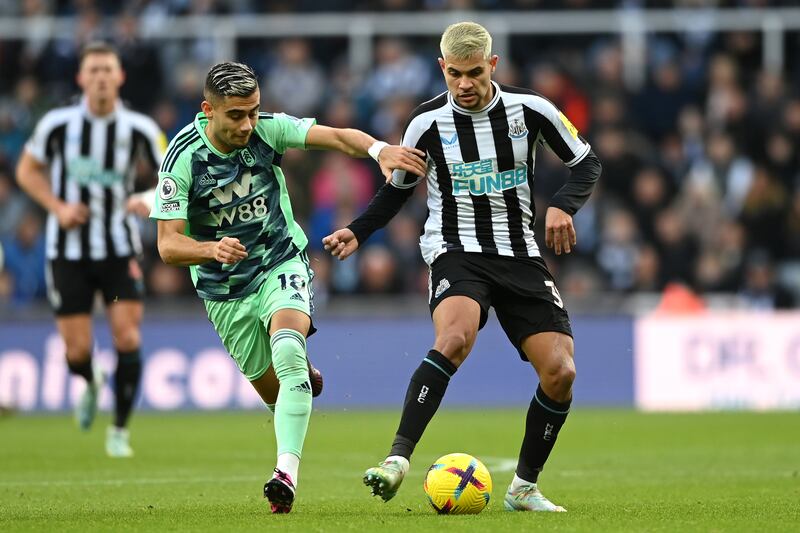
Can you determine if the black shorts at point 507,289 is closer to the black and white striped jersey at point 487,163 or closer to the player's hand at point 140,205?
the black and white striped jersey at point 487,163

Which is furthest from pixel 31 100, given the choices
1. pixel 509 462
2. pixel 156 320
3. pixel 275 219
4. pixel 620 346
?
pixel 275 219

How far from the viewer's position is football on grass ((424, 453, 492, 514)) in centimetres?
639

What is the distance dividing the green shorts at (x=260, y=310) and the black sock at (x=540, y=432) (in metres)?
1.18

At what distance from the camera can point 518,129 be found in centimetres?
691

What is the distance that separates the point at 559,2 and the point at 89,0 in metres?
6.35

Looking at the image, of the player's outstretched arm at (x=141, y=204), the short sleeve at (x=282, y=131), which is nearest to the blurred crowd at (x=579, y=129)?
the player's outstretched arm at (x=141, y=204)

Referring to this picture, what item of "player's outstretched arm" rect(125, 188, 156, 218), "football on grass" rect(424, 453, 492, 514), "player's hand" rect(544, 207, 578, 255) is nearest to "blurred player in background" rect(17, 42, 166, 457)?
"player's outstretched arm" rect(125, 188, 156, 218)

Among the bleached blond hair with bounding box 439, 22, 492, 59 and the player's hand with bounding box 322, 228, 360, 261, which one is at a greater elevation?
the bleached blond hair with bounding box 439, 22, 492, 59

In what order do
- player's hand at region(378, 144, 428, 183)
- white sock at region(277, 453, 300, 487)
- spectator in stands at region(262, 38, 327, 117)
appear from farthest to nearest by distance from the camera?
spectator in stands at region(262, 38, 327, 117) < player's hand at region(378, 144, 428, 183) < white sock at region(277, 453, 300, 487)

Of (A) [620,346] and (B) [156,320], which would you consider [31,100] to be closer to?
(B) [156,320]

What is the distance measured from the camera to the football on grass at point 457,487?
6.39m

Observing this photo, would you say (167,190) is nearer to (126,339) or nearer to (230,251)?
(230,251)

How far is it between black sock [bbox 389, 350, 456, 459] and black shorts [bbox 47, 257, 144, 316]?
4559 millimetres

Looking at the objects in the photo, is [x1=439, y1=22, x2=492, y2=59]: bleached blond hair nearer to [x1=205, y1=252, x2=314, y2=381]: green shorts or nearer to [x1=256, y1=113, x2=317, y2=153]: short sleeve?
[x1=256, y1=113, x2=317, y2=153]: short sleeve
